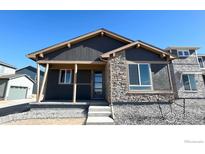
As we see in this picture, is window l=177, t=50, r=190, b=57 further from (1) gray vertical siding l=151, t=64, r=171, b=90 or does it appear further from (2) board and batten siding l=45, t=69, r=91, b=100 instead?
(2) board and batten siding l=45, t=69, r=91, b=100

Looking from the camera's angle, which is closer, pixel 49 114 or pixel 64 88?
pixel 49 114

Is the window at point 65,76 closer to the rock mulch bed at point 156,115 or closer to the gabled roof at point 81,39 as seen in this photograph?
the gabled roof at point 81,39

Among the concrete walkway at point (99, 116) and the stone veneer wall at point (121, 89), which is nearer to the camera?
the concrete walkway at point (99, 116)

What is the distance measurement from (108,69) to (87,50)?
246 centimetres

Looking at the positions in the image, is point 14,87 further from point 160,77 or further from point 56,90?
point 160,77

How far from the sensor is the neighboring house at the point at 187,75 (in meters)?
14.1

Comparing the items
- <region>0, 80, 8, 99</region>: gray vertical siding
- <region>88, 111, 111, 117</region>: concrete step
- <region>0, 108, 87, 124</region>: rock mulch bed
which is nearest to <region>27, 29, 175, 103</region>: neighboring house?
<region>0, 108, 87, 124</region>: rock mulch bed

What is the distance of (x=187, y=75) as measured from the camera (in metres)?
14.8

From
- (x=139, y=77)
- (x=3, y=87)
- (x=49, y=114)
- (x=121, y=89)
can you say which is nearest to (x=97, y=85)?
(x=121, y=89)

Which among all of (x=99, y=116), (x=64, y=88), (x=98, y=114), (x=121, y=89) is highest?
(x=64, y=88)

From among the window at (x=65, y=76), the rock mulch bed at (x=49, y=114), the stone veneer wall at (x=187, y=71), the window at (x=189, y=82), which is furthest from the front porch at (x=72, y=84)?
the window at (x=189, y=82)

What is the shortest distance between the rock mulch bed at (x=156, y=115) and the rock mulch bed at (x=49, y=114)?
2.41m
